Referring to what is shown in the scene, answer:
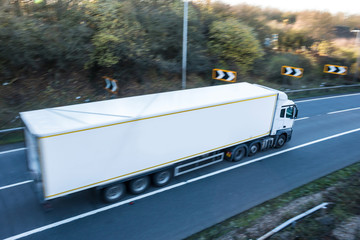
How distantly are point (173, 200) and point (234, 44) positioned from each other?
58.4 feet

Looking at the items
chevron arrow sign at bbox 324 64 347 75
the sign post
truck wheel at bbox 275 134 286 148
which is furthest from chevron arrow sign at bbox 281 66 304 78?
truck wheel at bbox 275 134 286 148

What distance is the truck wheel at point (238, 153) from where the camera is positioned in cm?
1146

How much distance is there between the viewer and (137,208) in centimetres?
857

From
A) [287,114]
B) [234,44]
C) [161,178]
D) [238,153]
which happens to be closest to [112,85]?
[161,178]

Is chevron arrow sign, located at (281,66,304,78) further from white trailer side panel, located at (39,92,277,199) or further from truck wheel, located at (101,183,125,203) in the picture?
truck wheel, located at (101,183,125,203)

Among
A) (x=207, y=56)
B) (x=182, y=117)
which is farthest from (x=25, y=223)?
(x=207, y=56)

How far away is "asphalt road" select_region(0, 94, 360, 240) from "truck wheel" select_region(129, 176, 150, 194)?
245 mm

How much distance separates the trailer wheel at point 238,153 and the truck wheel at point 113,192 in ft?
16.1

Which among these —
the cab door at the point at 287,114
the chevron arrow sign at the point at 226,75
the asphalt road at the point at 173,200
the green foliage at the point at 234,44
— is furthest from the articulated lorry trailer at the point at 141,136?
the green foliage at the point at 234,44

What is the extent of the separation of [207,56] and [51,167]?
19.2 m

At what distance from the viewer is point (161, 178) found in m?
9.63

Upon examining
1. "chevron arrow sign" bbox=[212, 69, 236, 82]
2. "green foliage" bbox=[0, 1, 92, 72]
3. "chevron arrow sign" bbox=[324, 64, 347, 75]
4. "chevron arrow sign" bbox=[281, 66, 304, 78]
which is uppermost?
"green foliage" bbox=[0, 1, 92, 72]

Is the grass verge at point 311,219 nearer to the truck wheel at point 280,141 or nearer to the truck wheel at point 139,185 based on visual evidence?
the truck wheel at point 139,185

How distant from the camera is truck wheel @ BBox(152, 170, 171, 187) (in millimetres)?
9400
